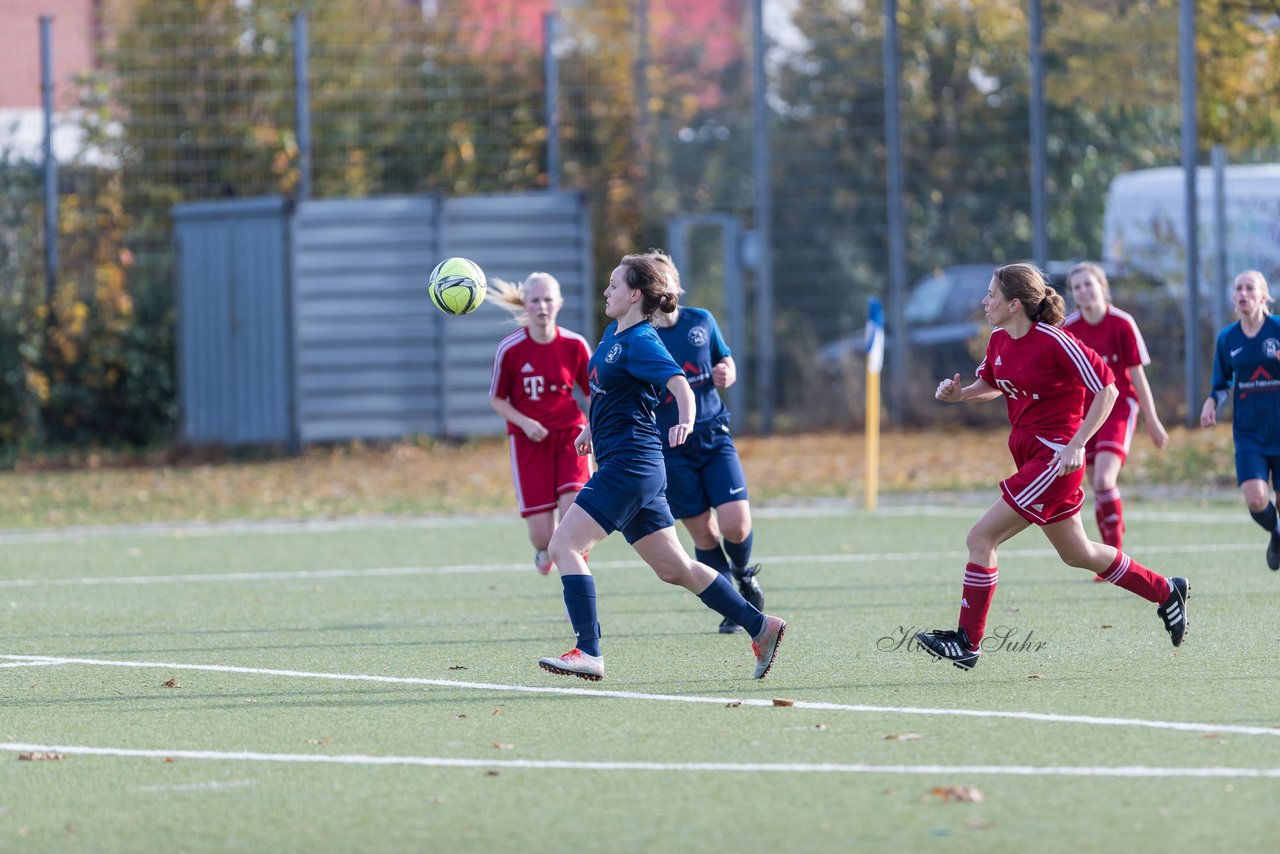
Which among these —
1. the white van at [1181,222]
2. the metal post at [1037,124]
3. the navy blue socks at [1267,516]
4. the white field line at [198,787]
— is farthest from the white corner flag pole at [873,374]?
the white field line at [198,787]

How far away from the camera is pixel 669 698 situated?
7348 millimetres

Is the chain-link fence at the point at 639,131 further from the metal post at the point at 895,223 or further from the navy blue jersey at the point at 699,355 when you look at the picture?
the navy blue jersey at the point at 699,355

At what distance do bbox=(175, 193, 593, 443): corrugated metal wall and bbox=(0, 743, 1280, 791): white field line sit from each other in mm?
14742

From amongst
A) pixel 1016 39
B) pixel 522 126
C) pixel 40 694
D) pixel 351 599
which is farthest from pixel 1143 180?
pixel 40 694

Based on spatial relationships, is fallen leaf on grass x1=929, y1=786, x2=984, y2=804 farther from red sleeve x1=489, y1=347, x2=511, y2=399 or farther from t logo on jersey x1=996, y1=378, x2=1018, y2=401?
red sleeve x1=489, y1=347, x2=511, y2=399

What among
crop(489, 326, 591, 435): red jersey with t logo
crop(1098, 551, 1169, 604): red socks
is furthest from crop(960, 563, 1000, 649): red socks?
crop(489, 326, 591, 435): red jersey with t logo

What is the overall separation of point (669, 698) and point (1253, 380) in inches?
203

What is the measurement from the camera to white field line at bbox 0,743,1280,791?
18.8 ft

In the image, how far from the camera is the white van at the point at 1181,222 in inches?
767

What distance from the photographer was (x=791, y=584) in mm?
11211

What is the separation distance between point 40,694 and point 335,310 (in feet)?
45.3

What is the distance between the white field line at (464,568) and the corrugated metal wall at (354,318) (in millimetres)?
8687

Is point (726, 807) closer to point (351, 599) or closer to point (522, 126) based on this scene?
point (351, 599)

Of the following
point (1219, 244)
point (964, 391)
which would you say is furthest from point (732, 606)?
point (1219, 244)
